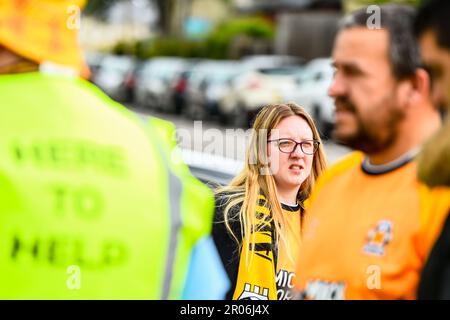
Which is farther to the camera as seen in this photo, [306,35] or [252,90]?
[306,35]

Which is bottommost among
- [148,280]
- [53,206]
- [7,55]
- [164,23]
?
[164,23]

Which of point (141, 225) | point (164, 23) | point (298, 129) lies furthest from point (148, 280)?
point (164, 23)

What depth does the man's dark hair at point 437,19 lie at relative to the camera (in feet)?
8.41

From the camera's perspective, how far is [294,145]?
4.25 metres

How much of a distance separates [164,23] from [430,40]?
60.1m

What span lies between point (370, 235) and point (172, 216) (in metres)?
0.52

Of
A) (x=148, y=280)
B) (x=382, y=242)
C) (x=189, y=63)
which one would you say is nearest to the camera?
(x=148, y=280)

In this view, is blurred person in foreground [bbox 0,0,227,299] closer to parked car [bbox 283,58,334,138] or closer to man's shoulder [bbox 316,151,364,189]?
man's shoulder [bbox 316,151,364,189]

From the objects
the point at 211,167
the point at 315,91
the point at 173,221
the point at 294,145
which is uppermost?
the point at 173,221

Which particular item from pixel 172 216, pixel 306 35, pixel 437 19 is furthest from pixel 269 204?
pixel 306 35

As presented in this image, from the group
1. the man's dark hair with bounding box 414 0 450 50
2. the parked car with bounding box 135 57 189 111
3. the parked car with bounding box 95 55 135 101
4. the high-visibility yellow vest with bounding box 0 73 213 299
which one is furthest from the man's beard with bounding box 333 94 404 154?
the parked car with bounding box 95 55 135 101

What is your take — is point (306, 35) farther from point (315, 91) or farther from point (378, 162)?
point (378, 162)

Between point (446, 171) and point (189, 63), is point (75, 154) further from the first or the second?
point (189, 63)

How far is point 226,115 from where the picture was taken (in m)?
27.6
